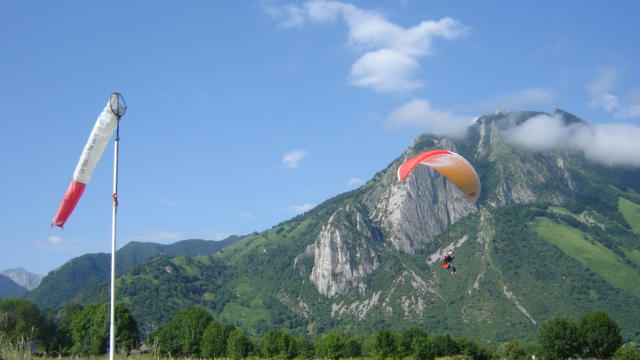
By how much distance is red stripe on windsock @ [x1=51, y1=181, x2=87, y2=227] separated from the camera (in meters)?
30.7

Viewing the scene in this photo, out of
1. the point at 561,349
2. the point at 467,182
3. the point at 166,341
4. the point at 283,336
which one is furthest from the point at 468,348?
the point at 467,182

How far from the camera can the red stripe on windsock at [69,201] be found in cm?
3072

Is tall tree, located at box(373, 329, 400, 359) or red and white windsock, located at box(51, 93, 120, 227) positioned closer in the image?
red and white windsock, located at box(51, 93, 120, 227)

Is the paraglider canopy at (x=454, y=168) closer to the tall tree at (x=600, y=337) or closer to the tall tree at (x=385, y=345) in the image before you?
the tall tree at (x=385, y=345)

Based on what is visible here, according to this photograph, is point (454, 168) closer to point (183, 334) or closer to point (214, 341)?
point (214, 341)

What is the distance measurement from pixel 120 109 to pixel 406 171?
21749 millimetres

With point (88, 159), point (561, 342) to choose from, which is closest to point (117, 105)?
point (88, 159)

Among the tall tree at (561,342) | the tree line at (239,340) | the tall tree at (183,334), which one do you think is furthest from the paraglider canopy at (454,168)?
the tall tree at (183,334)

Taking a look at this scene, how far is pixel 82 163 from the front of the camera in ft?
101

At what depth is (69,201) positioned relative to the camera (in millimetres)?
30844

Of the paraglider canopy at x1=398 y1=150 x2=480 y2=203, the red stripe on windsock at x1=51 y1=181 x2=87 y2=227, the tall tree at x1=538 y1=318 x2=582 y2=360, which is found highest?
the paraglider canopy at x1=398 y1=150 x2=480 y2=203

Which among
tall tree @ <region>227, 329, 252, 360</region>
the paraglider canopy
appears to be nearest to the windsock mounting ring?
the paraglider canopy

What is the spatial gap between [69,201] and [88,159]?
220cm

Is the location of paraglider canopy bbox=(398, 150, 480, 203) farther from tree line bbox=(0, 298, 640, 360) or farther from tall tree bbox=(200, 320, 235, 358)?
tall tree bbox=(200, 320, 235, 358)
